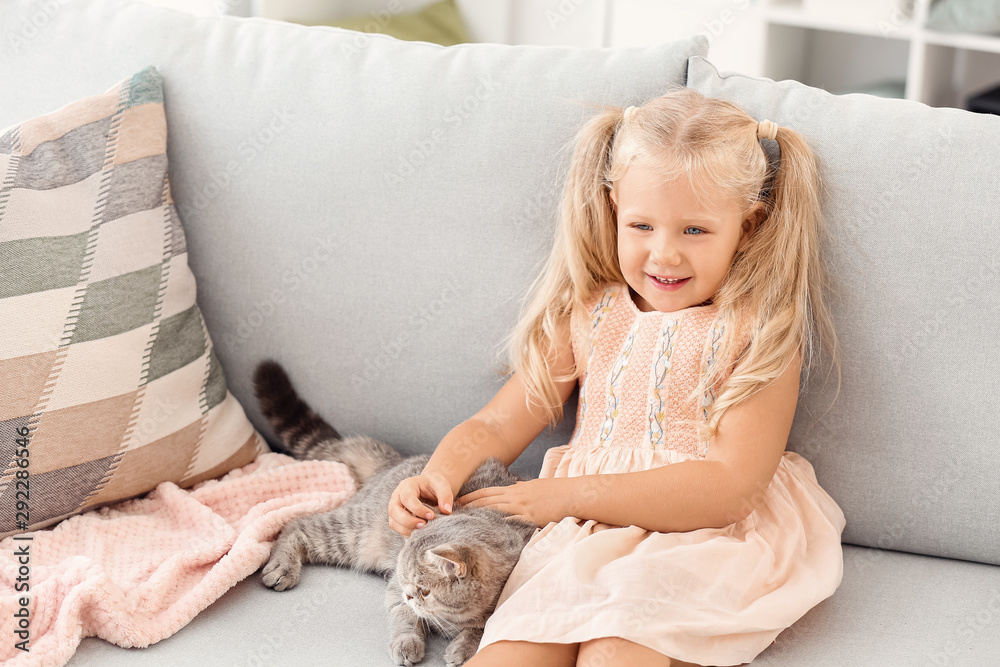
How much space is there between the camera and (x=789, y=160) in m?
1.17

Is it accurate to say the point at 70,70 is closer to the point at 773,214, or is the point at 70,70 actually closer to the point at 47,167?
the point at 47,167

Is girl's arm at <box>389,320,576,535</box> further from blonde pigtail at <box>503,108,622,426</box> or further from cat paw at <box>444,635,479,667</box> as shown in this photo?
cat paw at <box>444,635,479,667</box>

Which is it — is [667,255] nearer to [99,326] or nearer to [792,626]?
[792,626]

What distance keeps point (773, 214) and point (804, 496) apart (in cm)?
38

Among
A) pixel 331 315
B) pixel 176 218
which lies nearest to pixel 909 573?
pixel 331 315

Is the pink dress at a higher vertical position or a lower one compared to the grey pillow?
lower

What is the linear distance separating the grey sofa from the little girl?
6 cm

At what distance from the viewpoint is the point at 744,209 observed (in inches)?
46.4
